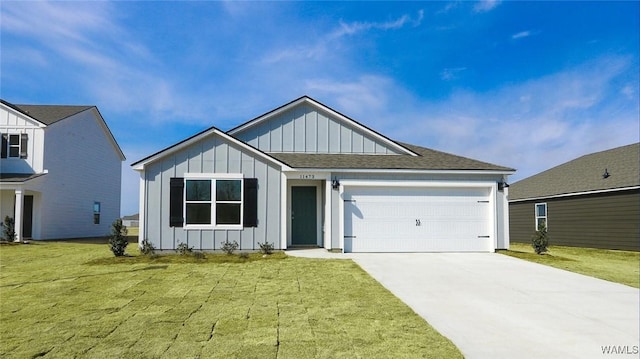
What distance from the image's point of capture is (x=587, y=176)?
1925 cm

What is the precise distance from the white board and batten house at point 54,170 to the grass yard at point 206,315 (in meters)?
11.2

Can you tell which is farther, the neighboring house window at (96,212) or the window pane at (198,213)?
the neighboring house window at (96,212)

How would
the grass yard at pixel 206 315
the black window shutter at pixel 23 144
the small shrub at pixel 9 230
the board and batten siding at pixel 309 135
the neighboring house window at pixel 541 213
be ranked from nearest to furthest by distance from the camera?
the grass yard at pixel 206 315
the board and batten siding at pixel 309 135
the small shrub at pixel 9 230
the black window shutter at pixel 23 144
the neighboring house window at pixel 541 213

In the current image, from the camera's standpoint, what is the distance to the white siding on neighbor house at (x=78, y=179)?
19531 mm

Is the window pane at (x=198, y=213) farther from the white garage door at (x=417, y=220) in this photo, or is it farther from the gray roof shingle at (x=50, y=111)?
the gray roof shingle at (x=50, y=111)

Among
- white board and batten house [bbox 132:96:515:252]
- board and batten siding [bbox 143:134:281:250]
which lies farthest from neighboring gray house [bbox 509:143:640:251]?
board and batten siding [bbox 143:134:281:250]

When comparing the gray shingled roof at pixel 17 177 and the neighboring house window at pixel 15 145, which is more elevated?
the neighboring house window at pixel 15 145

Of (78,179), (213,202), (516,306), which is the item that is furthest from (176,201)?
(78,179)

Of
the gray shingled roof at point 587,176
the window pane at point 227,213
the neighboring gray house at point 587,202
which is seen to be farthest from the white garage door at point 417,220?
the gray shingled roof at point 587,176

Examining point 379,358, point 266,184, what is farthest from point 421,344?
point 266,184

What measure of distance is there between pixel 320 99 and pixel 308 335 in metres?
12.3

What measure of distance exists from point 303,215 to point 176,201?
4437 mm

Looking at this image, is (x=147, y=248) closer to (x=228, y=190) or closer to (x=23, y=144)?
(x=228, y=190)

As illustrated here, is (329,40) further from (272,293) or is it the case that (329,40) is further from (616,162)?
(616,162)
